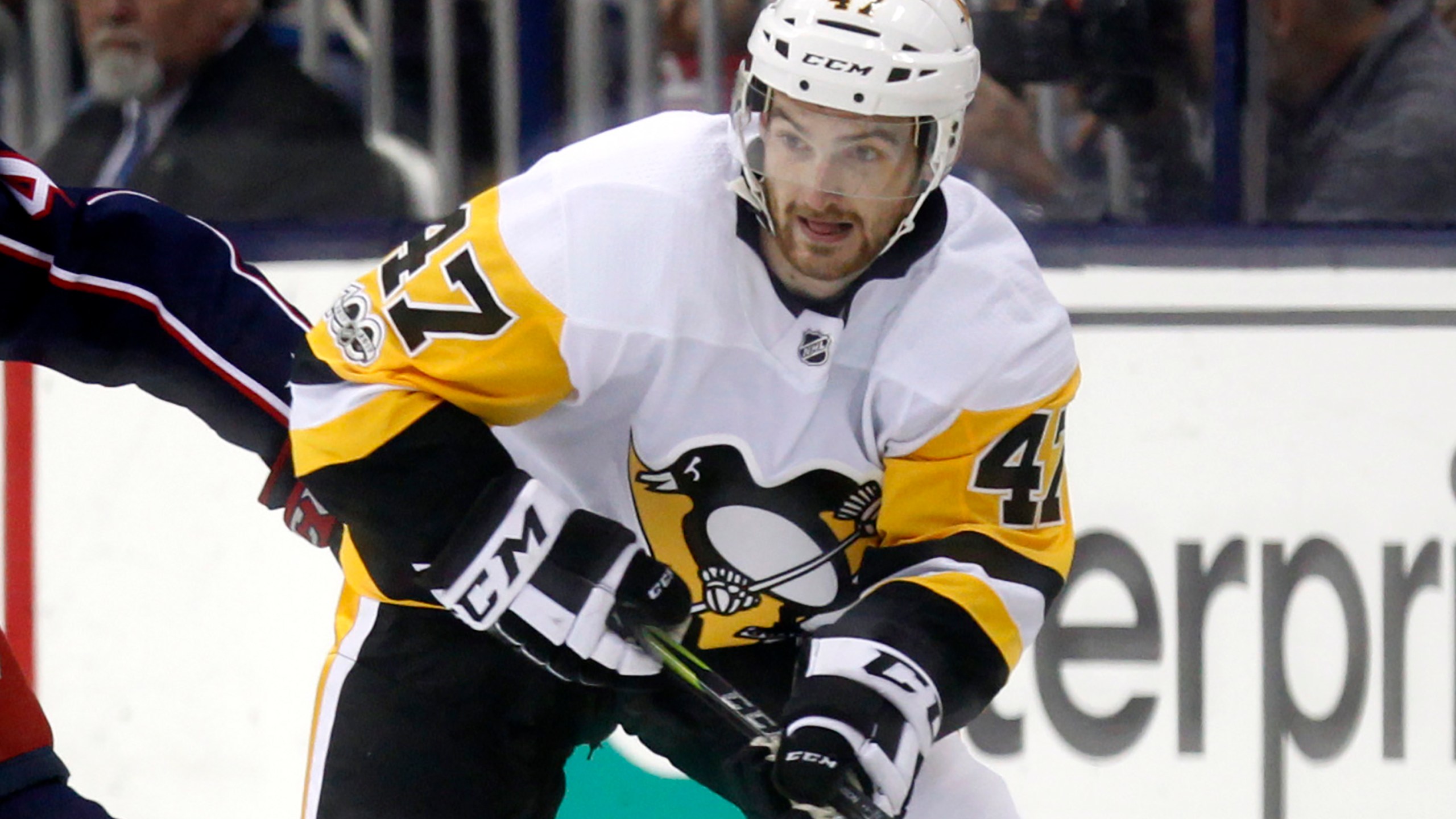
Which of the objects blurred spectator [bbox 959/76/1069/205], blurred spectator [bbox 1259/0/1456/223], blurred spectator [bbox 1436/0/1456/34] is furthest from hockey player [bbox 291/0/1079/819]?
blurred spectator [bbox 1436/0/1456/34]

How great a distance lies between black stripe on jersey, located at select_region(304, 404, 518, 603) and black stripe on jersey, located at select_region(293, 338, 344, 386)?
3.8 inches

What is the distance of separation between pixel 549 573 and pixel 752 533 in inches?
9.0

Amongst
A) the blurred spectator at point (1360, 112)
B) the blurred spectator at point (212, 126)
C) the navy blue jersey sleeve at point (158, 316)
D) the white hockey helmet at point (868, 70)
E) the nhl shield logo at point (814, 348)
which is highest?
the white hockey helmet at point (868, 70)

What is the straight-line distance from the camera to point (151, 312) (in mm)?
2412

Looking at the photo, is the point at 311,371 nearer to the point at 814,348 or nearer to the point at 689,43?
the point at 814,348

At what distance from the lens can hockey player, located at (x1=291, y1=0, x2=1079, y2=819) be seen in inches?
72.8

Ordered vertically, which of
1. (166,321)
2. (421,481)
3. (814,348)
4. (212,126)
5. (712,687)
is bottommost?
(212,126)

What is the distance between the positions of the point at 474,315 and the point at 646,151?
9.7 inches

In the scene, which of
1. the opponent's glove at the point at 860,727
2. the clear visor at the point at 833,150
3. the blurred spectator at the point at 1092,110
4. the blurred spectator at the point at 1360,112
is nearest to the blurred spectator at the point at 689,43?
the blurred spectator at the point at 1092,110

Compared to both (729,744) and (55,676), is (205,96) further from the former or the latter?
(729,744)

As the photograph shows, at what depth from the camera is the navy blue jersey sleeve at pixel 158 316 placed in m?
2.32

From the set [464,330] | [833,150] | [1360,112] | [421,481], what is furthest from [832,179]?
[1360,112]

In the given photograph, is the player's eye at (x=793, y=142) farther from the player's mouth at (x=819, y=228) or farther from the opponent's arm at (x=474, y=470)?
the opponent's arm at (x=474, y=470)

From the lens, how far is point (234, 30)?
2.95 metres
